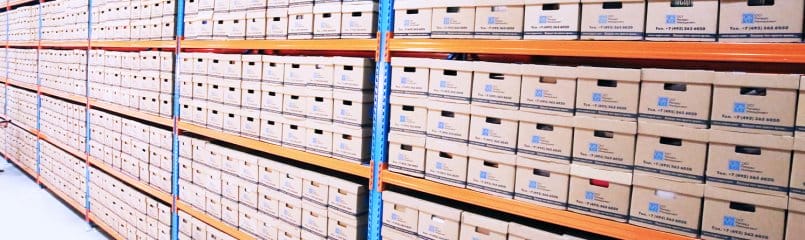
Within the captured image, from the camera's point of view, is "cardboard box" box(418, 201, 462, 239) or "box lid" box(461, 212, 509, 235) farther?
"cardboard box" box(418, 201, 462, 239)

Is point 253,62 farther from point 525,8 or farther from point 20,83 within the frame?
point 20,83

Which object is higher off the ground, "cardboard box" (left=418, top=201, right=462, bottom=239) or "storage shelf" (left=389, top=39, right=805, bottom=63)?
"storage shelf" (left=389, top=39, right=805, bottom=63)

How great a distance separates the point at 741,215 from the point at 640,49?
578 millimetres

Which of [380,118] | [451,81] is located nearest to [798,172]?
[451,81]

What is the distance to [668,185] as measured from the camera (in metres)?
1.75

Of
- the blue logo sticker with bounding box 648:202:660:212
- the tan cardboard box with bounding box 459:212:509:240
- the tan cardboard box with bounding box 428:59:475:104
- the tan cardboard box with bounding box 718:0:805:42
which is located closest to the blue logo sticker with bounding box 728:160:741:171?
the blue logo sticker with bounding box 648:202:660:212

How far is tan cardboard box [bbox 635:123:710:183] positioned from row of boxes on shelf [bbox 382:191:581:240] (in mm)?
375

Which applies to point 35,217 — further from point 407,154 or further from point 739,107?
point 739,107

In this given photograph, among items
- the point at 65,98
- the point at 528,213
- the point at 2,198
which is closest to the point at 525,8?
the point at 528,213

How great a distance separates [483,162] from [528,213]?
27 cm

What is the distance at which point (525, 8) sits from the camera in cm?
202

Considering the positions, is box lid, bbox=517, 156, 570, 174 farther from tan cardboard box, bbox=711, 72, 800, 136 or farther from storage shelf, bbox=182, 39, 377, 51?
storage shelf, bbox=182, 39, 377, 51

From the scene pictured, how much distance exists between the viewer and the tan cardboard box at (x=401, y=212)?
2363 millimetres

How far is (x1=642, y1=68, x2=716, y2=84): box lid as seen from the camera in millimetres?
1660
